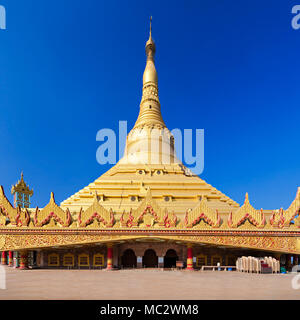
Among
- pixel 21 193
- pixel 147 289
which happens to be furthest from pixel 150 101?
pixel 147 289

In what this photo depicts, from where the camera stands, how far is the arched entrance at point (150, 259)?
19.4 metres

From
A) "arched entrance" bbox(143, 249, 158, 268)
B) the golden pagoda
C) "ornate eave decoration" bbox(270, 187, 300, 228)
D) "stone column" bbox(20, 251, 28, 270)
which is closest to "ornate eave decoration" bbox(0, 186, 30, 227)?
the golden pagoda

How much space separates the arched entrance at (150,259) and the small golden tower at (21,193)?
1729 cm

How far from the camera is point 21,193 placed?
26.7 meters

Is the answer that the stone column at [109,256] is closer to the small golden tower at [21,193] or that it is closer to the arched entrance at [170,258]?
the arched entrance at [170,258]

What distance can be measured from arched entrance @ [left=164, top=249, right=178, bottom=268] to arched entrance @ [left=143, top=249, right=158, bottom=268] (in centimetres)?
93

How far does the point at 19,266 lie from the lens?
19.2 metres

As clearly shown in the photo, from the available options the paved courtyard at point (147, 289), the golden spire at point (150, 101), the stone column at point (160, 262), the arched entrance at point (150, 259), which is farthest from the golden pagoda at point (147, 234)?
the golden spire at point (150, 101)

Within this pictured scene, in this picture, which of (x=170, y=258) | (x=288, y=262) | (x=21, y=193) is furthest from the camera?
(x=21, y=193)

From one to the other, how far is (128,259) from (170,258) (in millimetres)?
3833

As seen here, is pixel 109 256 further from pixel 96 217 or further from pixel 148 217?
pixel 148 217

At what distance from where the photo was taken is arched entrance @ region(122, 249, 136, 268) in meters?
19.5

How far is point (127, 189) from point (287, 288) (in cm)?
1571
